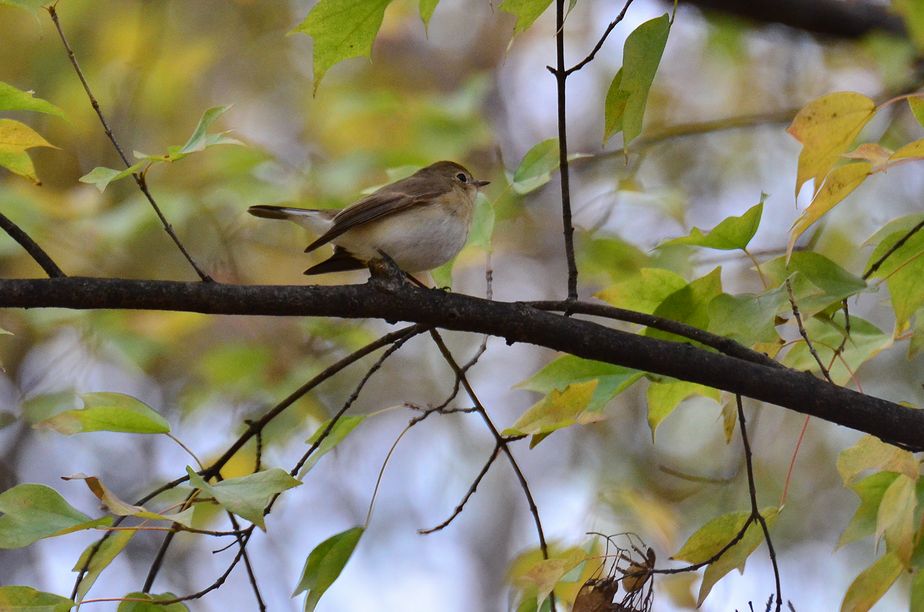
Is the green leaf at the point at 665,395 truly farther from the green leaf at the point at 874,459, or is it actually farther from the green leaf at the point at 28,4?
the green leaf at the point at 28,4

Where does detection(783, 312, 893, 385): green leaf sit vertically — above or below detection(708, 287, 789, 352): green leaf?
above

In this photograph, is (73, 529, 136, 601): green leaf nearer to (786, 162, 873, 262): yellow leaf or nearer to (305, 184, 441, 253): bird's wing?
(786, 162, 873, 262): yellow leaf

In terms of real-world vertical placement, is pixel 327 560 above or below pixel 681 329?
below

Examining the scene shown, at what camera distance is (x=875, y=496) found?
2.03 m

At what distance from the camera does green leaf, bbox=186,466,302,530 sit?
1.45 meters

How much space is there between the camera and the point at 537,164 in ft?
7.65

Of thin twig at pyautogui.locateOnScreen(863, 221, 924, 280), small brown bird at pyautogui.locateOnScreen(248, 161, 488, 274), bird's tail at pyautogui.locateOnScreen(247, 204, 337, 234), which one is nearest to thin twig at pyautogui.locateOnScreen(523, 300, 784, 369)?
thin twig at pyautogui.locateOnScreen(863, 221, 924, 280)

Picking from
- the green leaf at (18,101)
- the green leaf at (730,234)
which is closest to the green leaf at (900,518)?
the green leaf at (730,234)

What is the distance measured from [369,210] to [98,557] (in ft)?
5.77

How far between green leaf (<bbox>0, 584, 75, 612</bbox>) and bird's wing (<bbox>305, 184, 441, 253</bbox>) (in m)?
1.56

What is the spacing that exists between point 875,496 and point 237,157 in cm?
255

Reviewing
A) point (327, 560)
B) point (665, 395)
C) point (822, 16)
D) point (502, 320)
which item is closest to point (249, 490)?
point (327, 560)

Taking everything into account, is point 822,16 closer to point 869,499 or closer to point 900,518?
point 869,499

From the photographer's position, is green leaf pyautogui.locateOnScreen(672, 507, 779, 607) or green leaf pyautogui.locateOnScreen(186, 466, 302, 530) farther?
green leaf pyautogui.locateOnScreen(672, 507, 779, 607)
